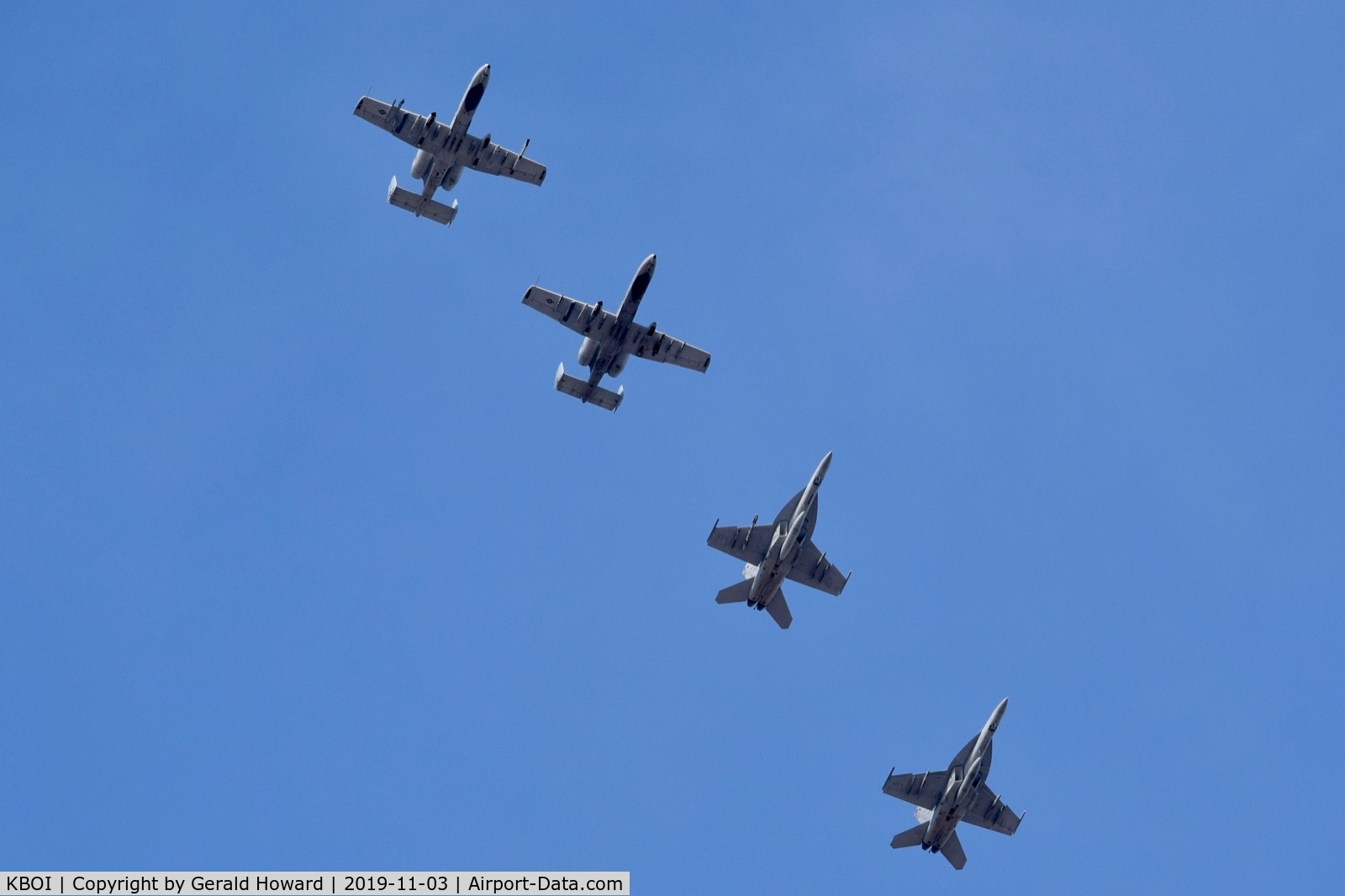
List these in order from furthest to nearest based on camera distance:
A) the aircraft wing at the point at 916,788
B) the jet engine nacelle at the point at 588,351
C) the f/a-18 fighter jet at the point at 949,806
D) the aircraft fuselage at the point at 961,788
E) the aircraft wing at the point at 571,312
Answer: the jet engine nacelle at the point at 588,351
the aircraft wing at the point at 571,312
the aircraft wing at the point at 916,788
the f/a-18 fighter jet at the point at 949,806
the aircraft fuselage at the point at 961,788

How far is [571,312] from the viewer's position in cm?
7419

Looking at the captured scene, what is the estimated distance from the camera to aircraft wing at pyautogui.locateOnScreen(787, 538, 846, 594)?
244 feet

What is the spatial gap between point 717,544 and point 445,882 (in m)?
26.5

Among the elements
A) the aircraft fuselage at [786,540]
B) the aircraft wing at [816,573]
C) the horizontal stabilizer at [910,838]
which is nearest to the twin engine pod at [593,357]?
the aircraft fuselage at [786,540]

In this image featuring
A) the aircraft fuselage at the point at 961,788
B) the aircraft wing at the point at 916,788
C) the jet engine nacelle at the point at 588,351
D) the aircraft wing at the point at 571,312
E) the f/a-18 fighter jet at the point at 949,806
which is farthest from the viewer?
the jet engine nacelle at the point at 588,351

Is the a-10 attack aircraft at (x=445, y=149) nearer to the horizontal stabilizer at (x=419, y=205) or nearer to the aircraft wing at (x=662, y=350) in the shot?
the horizontal stabilizer at (x=419, y=205)

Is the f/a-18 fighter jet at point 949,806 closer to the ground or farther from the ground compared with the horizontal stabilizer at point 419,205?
closer to the ground

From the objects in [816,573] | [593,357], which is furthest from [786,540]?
[593,357]

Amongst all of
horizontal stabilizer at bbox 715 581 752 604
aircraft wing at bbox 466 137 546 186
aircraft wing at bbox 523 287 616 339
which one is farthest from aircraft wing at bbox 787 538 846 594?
aircraft wing at bbox 466 137 546 186

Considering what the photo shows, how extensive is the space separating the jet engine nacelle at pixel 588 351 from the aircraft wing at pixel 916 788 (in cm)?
2938

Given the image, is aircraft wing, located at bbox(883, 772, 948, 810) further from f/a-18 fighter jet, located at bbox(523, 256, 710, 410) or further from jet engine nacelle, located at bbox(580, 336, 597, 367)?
jet engine nacelle, located at bbox(580, 336, 597, 367)

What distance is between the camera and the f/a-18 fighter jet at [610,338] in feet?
242

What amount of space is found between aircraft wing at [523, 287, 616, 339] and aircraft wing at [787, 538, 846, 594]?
17.3 meters

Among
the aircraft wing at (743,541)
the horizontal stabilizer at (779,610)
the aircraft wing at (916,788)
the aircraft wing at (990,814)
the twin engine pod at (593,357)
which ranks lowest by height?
the aircraft wing at (990,814)
